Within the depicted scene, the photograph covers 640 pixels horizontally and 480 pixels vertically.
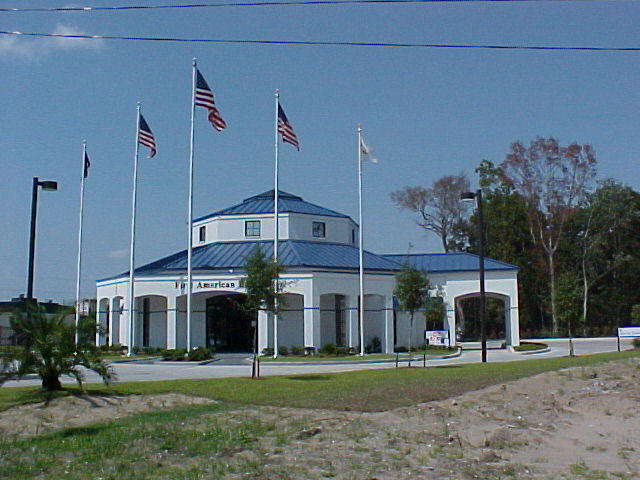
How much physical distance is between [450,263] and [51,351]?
1512 inches

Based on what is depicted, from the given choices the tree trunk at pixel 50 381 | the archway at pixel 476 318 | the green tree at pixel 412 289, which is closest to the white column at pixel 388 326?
the green tree at pixel 412 289

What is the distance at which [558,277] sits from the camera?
6575cm

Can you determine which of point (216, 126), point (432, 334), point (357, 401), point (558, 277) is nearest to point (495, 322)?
point (558, 277)

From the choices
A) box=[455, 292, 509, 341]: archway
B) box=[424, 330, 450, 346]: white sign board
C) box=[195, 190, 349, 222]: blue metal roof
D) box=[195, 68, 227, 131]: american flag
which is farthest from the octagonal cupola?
box=[455, 292, 509, 341]: archway

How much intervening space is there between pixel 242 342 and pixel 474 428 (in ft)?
110

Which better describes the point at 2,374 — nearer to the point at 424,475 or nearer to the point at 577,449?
the point at 424,475

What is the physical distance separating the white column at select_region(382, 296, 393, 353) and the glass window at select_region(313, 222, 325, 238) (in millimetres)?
7367

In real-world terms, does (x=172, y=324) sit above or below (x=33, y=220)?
below

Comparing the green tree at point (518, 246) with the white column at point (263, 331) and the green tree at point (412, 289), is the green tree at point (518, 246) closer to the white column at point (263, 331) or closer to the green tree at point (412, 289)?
the white column at point (263, 331)

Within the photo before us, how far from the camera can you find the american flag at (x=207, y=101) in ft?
113

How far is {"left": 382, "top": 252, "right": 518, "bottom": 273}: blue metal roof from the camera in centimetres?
4883

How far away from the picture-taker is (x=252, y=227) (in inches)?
1893

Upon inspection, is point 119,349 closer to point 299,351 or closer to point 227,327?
point 227,327

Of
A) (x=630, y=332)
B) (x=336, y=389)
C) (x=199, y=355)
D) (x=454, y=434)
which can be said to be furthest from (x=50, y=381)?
(x=630, y=332)
